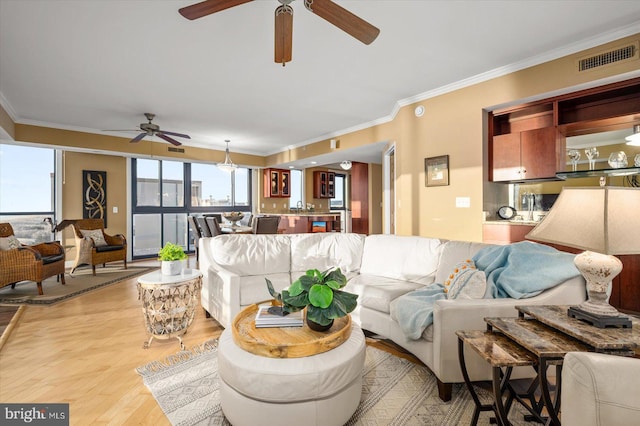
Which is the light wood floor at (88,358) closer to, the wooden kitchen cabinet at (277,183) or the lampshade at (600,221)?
the lampshade at (600,221)

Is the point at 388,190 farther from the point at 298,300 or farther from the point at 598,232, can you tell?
the point at 598,232

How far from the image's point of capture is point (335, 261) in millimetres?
3334

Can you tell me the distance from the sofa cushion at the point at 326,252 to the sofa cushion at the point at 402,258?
106mm

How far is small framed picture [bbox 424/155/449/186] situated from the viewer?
12.8 feet

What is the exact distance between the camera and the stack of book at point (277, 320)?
5.63ft

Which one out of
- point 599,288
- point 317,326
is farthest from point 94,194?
point 599,288

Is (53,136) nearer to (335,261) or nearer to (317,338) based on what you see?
(335,261)

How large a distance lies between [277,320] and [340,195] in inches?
362

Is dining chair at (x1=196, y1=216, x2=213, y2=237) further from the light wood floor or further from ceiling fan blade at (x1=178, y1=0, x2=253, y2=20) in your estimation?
ceiling fan blade at (x1=178, y1=0, x2=253, y2=20)

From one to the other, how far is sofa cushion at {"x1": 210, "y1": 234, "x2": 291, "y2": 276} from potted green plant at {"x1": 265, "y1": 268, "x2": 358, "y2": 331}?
1.44m

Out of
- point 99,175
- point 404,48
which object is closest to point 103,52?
point 404,48

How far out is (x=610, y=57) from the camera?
273cm

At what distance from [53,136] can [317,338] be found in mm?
6358

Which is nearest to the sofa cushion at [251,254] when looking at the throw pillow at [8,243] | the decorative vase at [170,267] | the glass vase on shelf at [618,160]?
the decorative vase at [170,267]
